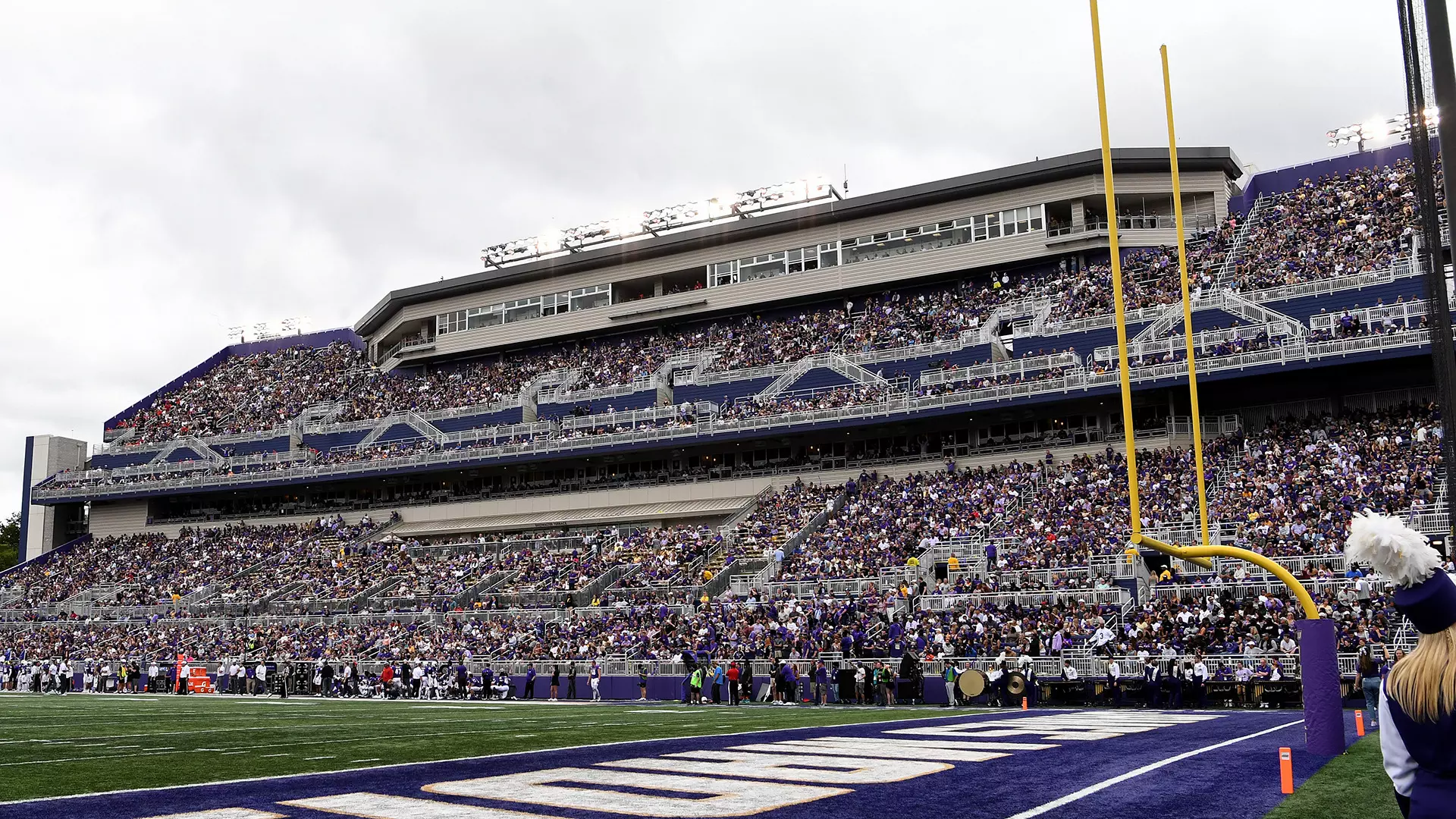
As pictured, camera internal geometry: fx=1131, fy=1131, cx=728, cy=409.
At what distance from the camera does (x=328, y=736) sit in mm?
15930

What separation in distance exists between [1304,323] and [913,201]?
18.9 m

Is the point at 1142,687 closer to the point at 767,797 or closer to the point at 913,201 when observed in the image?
the point at 767,797

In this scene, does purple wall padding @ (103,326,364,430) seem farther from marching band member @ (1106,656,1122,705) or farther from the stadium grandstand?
marching band member @ (1106,656,1122,705)

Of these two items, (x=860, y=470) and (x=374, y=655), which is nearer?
(x=374, y=655)

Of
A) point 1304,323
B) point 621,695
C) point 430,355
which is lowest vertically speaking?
point 621,695

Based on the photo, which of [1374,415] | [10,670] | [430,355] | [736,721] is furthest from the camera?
[430,355]

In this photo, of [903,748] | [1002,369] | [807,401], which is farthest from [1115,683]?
[807,401]

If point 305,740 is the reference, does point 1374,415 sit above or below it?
above

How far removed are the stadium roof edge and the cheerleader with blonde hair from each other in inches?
1762

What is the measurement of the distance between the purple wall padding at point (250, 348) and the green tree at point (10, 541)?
19.6 meters

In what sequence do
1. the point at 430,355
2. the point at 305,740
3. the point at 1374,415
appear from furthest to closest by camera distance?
1. the point at 430,355
2. the point at 1374,415
3. the point at 305,740

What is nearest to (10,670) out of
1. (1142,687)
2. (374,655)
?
(374,655)

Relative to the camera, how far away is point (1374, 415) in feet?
114

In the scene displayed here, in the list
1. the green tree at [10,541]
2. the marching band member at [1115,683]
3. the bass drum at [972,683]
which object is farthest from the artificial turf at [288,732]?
the green tree at [10,541]
